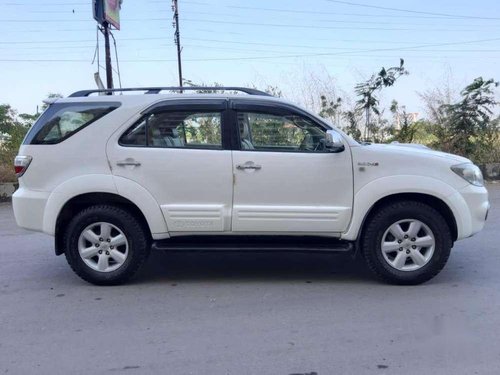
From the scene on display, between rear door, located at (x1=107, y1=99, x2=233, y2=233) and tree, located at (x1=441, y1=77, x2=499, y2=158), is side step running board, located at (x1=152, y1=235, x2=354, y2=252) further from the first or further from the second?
tree, located at (x1=441, y1=77, x2=499, y2=158)

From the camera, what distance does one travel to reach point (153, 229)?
17.1 ft

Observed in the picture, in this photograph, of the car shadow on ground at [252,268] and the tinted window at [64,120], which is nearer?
the tinted window at [64,120]

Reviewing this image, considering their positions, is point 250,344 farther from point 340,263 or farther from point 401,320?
point 340,263

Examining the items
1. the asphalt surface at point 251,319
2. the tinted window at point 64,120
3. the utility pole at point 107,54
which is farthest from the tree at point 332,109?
the tinted window at point 64,120

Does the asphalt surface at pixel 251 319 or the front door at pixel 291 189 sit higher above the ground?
the front door at pixel 291 189

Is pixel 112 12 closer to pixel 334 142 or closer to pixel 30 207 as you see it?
pixel 30 207

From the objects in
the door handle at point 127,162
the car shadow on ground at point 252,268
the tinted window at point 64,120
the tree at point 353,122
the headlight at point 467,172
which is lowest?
the car shadow on ground at point 252,268

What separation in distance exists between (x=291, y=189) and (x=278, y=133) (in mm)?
585

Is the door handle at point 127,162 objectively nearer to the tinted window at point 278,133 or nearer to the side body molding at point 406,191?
the tinted window at point 278,133

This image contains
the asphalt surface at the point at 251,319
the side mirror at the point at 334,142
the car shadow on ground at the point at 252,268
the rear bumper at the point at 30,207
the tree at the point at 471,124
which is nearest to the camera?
the asphalt surface at the point at 251,319

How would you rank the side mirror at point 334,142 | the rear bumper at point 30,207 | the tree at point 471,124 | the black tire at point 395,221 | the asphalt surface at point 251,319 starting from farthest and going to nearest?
the tree at point 471,124, the rear bumper at point 30,207, the black tire at point 395,221, the side mirror at point 334,142, the asphalt surface at point 251,319

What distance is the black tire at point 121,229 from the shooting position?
17.1 ft

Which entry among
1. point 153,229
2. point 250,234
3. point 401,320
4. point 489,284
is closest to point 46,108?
point 153,229

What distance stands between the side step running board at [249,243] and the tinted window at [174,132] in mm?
938
